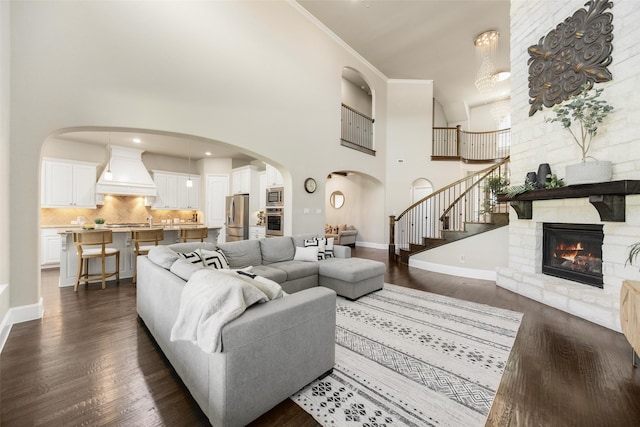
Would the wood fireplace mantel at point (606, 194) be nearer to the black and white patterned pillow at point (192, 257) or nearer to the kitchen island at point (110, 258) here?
the black and white patterned pillow at point (192, 257)

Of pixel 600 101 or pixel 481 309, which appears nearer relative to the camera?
pixel 600 101

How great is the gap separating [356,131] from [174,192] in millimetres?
6047

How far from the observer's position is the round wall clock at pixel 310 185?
5.63 meters

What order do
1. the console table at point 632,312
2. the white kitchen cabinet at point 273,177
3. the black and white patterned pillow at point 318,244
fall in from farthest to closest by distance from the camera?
the white kitchen cabinet at point 273,177 < the black and white patterned pillow at point 318,244 < the console table at point 632,312

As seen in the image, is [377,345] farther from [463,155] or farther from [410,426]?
[463,155]

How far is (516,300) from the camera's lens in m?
3.74

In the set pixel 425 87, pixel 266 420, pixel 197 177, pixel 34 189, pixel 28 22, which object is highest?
pixel 425 87

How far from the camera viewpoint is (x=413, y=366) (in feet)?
6.85

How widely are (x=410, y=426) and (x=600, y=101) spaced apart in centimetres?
400

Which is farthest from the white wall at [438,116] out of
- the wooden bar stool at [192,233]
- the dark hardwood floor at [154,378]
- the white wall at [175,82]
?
the wooden bar stool at [192,233]

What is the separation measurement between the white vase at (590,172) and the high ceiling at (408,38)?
4296mm

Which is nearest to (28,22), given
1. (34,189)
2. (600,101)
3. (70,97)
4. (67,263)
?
(70,97)

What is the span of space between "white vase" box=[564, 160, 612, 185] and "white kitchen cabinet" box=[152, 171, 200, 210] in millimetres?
9118

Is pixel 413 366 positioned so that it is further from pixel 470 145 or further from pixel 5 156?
pixel 470 145
